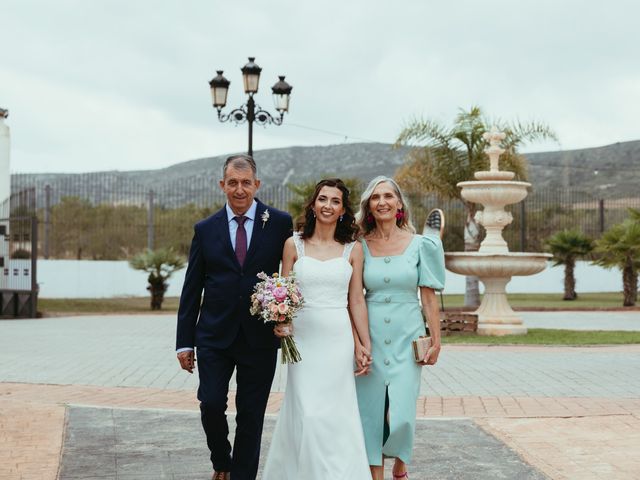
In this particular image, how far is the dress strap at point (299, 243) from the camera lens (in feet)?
17.2

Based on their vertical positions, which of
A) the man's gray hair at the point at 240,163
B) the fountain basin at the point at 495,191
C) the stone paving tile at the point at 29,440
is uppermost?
the fountain basin at the point at 495,191

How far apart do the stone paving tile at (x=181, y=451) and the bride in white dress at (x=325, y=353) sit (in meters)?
1.04

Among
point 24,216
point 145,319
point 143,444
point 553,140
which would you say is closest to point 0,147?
point 24,216

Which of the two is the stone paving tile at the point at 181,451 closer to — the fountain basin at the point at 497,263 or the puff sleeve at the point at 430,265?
the puff sleeve at the point at 430,265

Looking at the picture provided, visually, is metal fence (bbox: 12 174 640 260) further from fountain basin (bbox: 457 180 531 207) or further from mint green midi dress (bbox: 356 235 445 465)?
A: mint green midi dress (bbox: 356 235 445 465)

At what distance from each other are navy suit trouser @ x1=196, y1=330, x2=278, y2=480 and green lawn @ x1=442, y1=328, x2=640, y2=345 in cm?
999

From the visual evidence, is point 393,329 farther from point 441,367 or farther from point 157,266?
point 157,266

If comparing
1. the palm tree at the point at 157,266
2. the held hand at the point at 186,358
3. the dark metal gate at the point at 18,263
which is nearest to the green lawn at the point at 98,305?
the palm tree at the point at 157,266

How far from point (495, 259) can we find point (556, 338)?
5.42ft

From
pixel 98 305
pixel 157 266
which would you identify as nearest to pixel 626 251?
pixel 157 266

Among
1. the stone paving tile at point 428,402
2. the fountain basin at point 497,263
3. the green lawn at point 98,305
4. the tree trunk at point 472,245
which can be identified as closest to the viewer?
the stone paving tile at point 428,402

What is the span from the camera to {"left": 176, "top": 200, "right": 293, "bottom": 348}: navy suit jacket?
17.4 ft

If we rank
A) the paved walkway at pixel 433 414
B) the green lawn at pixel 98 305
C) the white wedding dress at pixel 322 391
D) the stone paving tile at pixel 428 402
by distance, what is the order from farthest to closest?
the green lawn at pixel 98 305, the stone paving tile at pixel 428 402, the paved walkway at pixel 433 414, the white wedding dress at pixel 322 391

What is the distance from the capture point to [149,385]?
10188 mm
